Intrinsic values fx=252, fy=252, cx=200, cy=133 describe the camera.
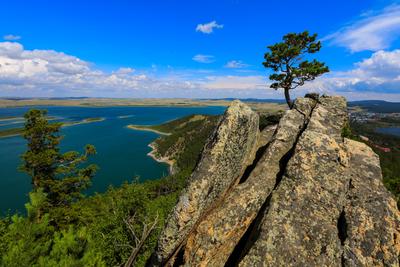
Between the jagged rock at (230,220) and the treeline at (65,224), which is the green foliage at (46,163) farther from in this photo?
the jagged rock at (230,220)

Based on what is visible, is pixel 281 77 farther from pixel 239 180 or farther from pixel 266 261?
pixel 266 261

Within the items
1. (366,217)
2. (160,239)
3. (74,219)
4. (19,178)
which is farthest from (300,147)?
(19,178)

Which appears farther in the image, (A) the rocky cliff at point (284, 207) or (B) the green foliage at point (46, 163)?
(B) the green foliage at point (46, 163)

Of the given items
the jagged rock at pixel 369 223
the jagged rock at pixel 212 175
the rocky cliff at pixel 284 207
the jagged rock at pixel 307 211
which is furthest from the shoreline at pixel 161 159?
the jagged rock at pixel 369 223

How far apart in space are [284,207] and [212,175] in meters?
3.47

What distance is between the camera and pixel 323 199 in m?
9.88

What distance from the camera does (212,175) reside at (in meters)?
11.6

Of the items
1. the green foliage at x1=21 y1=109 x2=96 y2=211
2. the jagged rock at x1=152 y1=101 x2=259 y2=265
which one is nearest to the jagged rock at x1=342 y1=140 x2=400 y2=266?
the jagged rock at x1=152 y1=101 x2=259 y2=265

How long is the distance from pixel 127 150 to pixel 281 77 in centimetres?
16400

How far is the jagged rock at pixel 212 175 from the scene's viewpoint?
36.4 feet

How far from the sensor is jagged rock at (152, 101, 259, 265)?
11094mm

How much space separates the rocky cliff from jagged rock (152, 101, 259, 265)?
Result: 4 centimetres

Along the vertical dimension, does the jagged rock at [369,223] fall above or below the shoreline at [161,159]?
above

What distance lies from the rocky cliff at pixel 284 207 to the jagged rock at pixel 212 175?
1.7 inches
